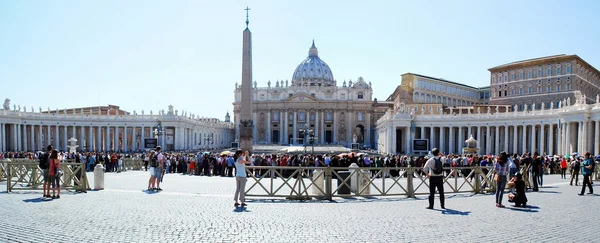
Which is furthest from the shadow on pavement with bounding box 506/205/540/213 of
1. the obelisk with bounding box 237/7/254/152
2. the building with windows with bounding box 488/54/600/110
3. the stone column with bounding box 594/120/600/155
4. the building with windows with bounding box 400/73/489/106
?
the building with windows with bounding box 400/73/489/106

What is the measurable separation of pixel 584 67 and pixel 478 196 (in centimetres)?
7102

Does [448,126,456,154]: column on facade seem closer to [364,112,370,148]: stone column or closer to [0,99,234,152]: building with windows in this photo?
[0,99,234,152]: building with windows

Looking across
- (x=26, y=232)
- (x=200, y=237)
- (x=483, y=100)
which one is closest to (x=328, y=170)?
(x=200, y=237)

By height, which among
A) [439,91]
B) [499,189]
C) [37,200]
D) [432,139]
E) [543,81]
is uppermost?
[439,91]

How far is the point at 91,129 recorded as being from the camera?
2707 inches

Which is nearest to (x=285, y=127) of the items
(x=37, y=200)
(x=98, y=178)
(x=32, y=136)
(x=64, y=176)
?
(x=32, y=136)

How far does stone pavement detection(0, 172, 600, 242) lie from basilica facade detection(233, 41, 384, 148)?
89.0 meters

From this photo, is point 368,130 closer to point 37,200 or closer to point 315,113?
point 315,113

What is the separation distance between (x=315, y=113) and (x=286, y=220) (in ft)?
309

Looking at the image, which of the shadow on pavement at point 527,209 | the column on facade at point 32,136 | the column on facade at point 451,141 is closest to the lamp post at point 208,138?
the column on facade at point 32,136

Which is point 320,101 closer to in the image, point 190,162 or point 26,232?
point 190,162

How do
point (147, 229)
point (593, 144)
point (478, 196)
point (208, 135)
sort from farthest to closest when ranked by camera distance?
point (208, 135) → point (593, 144) → point (478, 196) → point (147, 229)

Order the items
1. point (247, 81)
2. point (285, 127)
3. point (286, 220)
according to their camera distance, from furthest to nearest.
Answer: point (285, 127), point (247, 81), point (286, 220)

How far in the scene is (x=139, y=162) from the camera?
31.7 metres
